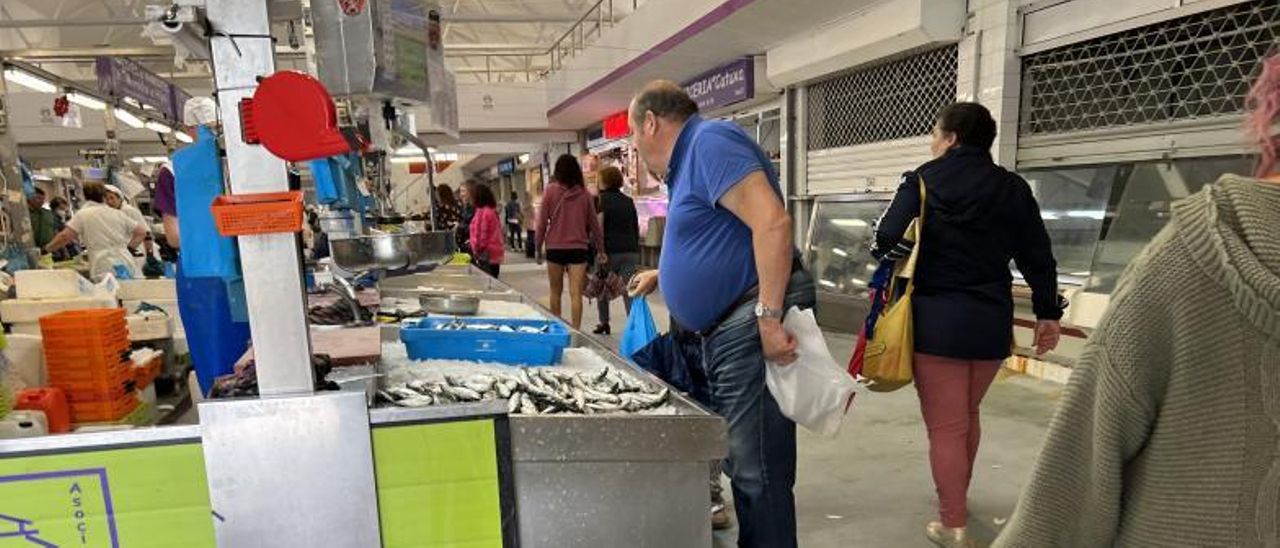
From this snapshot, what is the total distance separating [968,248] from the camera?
87.5 inches

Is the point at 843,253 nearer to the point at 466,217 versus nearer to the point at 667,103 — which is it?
the point at 667,103

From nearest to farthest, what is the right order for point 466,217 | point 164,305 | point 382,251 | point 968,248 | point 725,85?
point 382,251
point 968,248
point 164,305
point 725,85
point 466,217

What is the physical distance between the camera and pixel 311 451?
3.82 ft

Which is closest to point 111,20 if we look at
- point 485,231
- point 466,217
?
point 466,217

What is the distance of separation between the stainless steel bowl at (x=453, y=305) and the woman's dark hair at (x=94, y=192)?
4.97m

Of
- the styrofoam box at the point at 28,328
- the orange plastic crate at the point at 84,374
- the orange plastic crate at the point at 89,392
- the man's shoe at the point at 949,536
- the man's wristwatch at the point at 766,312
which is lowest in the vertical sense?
the man's shoe at the point at 949,536

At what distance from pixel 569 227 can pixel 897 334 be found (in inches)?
141

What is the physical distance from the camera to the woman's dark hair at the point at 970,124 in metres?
2.24

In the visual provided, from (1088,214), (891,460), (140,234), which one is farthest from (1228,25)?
(140,234)

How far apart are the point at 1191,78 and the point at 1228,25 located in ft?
0.91

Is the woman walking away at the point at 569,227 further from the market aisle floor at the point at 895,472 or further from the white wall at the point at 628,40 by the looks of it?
the market aisle floor at the point at 895,472

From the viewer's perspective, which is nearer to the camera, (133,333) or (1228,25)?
(1228,25)

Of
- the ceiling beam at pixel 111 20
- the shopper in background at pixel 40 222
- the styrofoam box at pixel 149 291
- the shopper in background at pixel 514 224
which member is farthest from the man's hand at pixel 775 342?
the shopper in background at pixel 514 224

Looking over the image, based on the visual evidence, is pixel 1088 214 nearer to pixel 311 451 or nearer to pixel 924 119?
pixel 924 119
